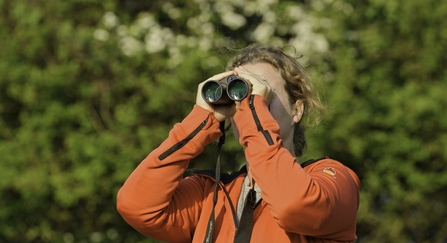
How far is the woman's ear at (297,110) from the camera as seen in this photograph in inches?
118

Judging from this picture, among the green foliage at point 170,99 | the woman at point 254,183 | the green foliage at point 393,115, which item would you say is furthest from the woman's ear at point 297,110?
the green foliage at point 393,115

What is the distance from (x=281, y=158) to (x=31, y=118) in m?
7.68

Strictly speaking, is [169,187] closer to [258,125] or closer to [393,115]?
[258,125]

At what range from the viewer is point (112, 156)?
9.40 meters

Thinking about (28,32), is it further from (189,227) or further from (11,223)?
(189,227)

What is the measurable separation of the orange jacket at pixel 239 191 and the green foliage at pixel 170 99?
5796mm

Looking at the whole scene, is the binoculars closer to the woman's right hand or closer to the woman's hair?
the woman's right hand

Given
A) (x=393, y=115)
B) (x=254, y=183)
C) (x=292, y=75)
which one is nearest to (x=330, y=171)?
(x=254, y=183)

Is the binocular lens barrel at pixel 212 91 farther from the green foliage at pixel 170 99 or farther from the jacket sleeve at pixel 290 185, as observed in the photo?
the green foliage at pixel 170 99

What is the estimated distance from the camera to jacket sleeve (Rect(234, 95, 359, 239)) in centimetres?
251

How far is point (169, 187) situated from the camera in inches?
109

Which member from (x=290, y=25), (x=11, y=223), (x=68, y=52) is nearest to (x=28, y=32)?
(x=68, y=52)

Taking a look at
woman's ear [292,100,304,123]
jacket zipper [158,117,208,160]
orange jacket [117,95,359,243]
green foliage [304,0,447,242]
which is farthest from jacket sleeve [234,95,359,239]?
green foliage [304,0,447,242]

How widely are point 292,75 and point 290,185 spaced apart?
23.6 inches
